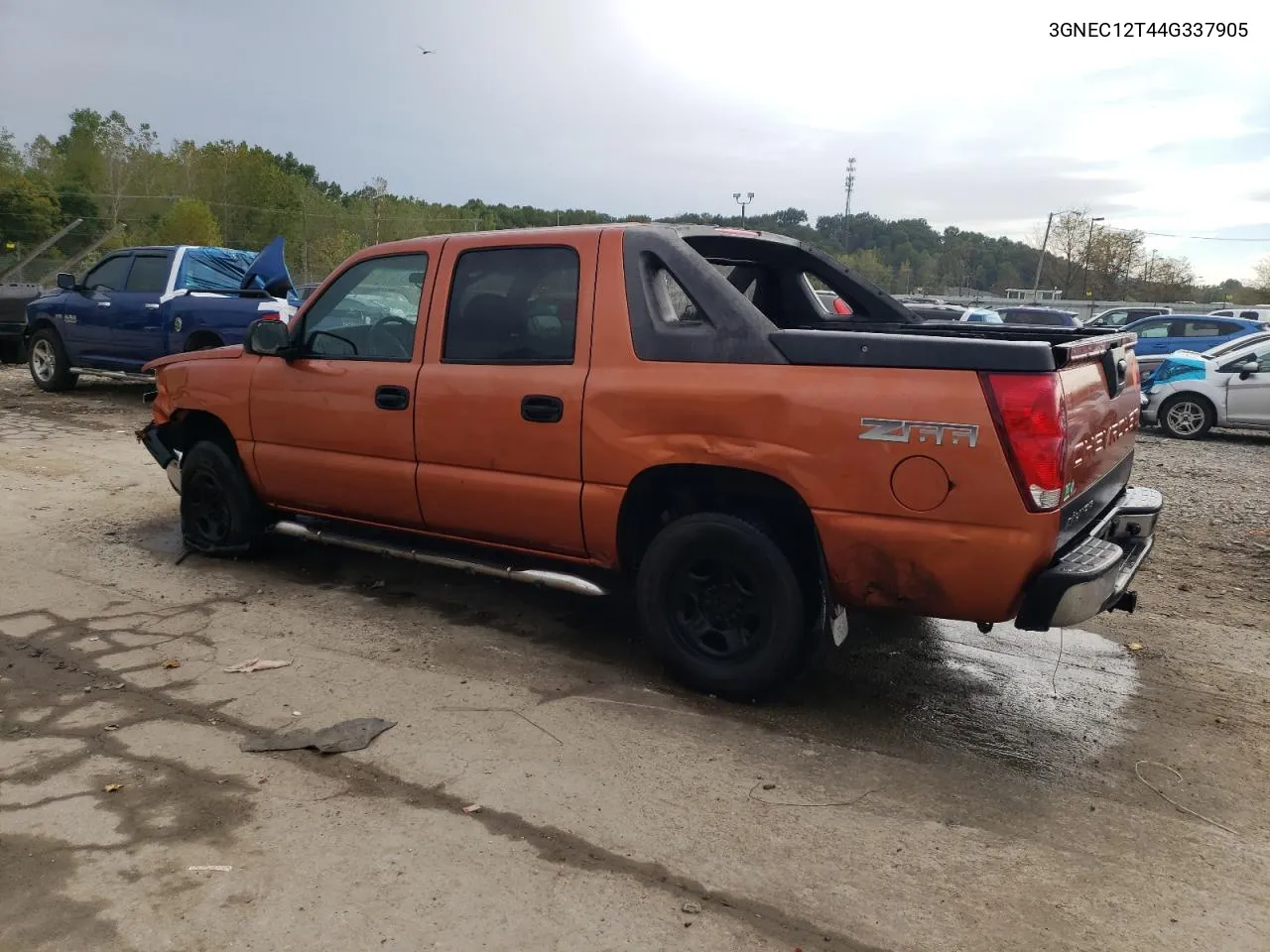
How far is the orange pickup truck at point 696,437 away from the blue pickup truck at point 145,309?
6.48 metres

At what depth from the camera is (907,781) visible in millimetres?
3424

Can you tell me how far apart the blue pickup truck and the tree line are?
26.5m

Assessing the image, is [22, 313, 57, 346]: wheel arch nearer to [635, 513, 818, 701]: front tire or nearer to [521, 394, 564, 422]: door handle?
[521, 394, 564, 422]: door handle

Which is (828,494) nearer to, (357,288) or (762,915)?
(762,915)

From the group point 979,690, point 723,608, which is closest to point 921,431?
point 723,608

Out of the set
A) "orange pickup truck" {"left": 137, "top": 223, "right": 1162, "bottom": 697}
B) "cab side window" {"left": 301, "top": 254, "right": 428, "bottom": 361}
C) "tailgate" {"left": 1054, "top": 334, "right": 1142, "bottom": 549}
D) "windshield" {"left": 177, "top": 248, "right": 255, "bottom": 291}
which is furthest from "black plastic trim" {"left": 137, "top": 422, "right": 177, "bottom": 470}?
"windshield" {"left": 177, "top": 248, "right": 255, "bottom": 291}

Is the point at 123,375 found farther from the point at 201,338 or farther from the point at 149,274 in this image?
the point at 201,338

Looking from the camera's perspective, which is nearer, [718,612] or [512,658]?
[718,612]

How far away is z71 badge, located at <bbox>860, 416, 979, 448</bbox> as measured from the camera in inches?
129

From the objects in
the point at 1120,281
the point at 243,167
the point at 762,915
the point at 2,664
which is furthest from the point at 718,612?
the point at 1120,281

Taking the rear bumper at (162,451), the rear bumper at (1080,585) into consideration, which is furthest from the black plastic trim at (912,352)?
the rear bumper at (162,451)

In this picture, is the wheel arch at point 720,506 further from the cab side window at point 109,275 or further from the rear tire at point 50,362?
the rear tire at point 50,362

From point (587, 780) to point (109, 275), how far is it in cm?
1197

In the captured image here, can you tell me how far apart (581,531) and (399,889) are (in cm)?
184
